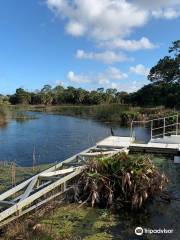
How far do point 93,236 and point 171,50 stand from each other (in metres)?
45.5

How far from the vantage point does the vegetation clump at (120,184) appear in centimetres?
709

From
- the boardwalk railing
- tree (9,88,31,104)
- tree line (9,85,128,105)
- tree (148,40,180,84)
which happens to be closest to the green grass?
the boardwalk railing

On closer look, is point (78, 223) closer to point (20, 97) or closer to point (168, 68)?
point (168, 68)

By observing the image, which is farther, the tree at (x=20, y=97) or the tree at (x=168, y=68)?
the tree at (x=20, y=97)

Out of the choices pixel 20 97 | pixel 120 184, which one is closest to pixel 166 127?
pixel 120 184

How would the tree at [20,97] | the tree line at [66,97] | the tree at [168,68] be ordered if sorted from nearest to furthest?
the tree at [168,68], the tree line at [66,97], the tree at [20,97]

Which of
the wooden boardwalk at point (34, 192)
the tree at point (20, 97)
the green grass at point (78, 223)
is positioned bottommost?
the green grass at point (78, 223)

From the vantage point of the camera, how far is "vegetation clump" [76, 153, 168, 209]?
279 inches

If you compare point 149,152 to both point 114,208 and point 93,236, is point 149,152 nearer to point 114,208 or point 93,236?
point 114,208

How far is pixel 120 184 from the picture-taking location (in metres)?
7.27

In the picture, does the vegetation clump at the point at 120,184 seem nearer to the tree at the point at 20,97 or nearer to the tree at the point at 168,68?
the tree at the point at 168,68

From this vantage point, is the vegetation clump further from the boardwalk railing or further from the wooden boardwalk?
the boardwalk railing

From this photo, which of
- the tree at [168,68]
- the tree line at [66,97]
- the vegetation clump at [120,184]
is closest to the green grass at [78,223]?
the vegetation clump at [120,184]

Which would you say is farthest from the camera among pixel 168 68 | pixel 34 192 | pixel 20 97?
pixel 20 97
